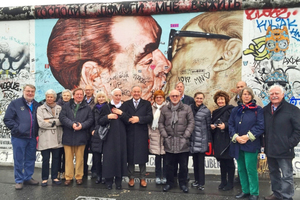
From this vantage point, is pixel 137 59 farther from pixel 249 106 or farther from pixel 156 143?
pixel 249 106

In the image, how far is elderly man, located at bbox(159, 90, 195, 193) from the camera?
15.6ft

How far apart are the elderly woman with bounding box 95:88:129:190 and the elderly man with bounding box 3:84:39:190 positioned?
1.41 meters

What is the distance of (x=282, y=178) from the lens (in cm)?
443

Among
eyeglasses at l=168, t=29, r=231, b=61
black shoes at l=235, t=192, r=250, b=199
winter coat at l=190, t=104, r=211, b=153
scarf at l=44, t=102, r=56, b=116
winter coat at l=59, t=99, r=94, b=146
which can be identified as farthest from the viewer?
eyeglasses at l=168, t=29, r=231, b=61

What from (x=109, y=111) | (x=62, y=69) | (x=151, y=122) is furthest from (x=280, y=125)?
(x=62, y=69)

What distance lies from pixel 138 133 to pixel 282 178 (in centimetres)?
267

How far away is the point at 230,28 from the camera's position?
22.4 ft

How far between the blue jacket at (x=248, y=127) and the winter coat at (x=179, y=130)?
0.77m

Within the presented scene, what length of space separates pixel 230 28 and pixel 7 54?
666 centimetres

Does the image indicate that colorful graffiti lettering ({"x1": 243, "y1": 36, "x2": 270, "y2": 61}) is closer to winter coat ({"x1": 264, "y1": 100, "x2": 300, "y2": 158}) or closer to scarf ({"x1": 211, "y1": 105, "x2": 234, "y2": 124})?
scarf ({"x1": 211, "y1": 105, "x2": 234, "y2": 124})

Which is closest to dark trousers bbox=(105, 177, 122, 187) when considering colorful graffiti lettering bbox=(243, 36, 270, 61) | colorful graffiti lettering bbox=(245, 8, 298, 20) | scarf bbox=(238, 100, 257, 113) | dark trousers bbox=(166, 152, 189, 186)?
dark trousers bbox=(166, 152, 189, 186)

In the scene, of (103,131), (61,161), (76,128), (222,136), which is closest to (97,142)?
(103,131)

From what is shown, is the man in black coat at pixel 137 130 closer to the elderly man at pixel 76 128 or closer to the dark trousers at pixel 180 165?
the dark trousers at pixel 180 165

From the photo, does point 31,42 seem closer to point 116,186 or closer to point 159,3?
point 159,3
